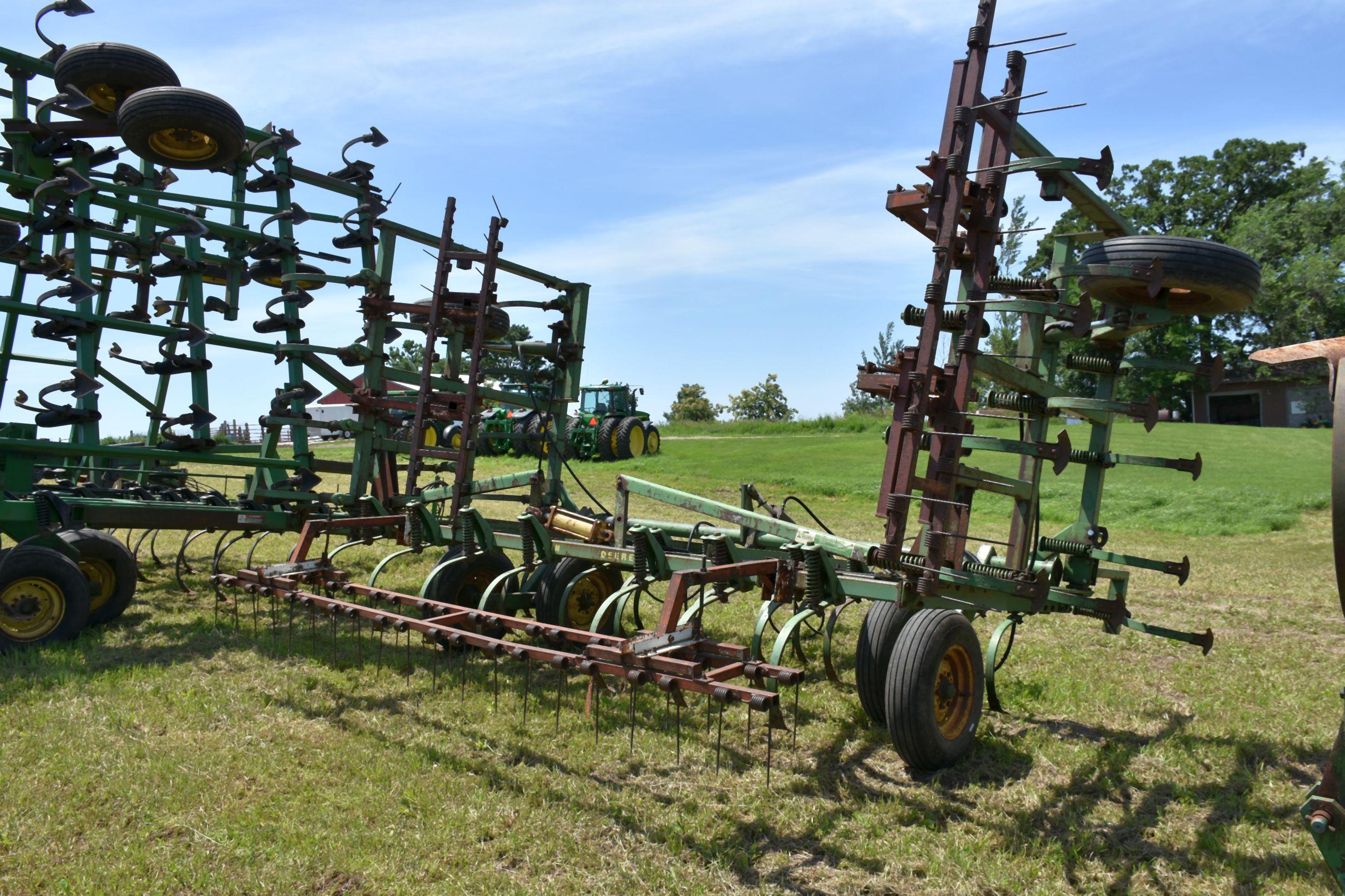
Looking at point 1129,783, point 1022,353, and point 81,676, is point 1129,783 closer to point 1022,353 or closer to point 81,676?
point 1022,353

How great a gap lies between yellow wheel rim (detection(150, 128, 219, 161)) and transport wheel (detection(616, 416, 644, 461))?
16.4m

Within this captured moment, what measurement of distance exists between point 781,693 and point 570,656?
6.48ft

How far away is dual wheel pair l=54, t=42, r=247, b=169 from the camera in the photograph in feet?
22.4

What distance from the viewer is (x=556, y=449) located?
7.43m

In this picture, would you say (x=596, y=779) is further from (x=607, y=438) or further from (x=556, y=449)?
(x=607, y=438)

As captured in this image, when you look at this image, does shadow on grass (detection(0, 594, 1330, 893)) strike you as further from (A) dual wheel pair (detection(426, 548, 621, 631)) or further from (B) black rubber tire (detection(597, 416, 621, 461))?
(B) black rubber tire (detection(597, 416, 621, 461))

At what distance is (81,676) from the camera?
5.27m

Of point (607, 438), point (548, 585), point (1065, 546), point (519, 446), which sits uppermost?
point (607, 438)

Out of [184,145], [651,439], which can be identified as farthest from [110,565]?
[651,439]

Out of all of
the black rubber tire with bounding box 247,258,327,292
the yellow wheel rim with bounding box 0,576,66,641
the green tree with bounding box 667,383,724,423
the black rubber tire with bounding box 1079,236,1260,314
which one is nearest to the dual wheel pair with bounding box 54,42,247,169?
the black rubber tire with bounding box 247,258,327,292

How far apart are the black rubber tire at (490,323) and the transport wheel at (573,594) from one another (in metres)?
2.05

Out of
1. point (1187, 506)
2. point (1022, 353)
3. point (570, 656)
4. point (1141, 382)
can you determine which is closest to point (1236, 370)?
point (1141, 382)

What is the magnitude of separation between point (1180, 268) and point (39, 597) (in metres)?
7.13

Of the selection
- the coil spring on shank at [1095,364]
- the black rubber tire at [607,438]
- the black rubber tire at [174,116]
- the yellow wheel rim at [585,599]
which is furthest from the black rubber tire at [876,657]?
the black rubber tire at [607,438]
